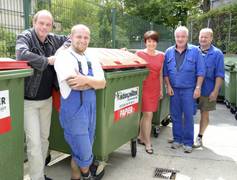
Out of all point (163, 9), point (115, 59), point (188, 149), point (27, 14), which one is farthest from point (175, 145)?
point (163, 9)

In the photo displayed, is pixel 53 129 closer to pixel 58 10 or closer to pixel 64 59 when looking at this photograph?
pixel 64 59

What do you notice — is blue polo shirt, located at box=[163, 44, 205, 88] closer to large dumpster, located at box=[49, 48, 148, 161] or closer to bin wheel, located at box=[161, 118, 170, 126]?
large dumpster, located at box=[49, 48, 148, 161]

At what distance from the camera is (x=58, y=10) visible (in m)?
5.56

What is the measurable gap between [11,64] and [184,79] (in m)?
2.82

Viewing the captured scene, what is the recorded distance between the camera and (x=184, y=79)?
505cm

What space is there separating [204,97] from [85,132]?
2.69 metres

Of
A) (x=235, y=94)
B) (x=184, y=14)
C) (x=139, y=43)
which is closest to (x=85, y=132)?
(x=235, y=94)

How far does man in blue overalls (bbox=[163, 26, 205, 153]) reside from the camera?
5039 millimetres

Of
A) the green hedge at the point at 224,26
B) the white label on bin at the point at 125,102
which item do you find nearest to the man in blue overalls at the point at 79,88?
the white label on bin at the point at 125,102

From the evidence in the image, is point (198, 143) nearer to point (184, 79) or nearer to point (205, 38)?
point (184, 79)

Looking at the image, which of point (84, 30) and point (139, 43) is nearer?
point (84, 30)

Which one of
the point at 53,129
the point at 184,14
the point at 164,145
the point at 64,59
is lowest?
the point at 164,145

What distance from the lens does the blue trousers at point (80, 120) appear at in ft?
11.0

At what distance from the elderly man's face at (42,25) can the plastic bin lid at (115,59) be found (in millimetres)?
544
